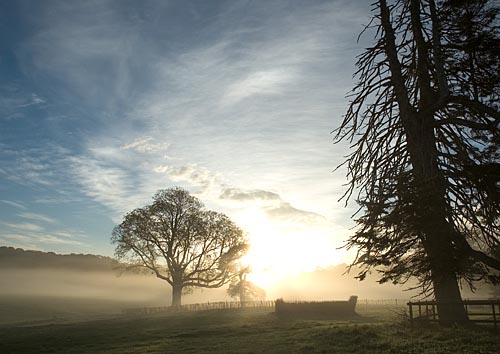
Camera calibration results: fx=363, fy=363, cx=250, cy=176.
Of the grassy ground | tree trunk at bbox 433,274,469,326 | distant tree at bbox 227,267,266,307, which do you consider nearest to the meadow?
the grassy ground

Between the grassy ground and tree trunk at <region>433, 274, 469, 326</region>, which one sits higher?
tree trunk at <region>433, 274, 469, 326</region>

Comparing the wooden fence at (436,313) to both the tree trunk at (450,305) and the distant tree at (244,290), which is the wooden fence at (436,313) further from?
the distant tree at (244,290)

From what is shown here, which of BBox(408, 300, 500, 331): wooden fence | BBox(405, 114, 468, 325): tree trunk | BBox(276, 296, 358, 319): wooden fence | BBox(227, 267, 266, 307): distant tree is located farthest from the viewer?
BBox(227, 267, 266, 307): distant tree

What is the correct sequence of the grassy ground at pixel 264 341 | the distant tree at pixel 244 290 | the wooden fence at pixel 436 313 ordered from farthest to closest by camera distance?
the distant tree at pixel 244 290, the wooden fence at pixel 436 313, the grassy ground at pixel 264 341

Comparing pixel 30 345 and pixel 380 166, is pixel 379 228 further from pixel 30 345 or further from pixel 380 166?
pixel 30 345

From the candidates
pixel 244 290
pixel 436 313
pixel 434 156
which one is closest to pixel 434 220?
pixel 434 156

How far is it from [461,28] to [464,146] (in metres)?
3.99

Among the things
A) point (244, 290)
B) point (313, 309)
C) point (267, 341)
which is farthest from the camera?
point (244, 290)

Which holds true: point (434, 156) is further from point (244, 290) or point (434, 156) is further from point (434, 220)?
point (244, 290)

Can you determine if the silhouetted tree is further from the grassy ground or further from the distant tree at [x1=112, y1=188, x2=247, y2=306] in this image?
the distant tree at [x1=112, y1=188, x2=247, y2=306]

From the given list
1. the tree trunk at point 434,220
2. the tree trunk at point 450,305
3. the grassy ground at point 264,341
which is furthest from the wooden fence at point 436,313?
the tree trunk at point 434,220

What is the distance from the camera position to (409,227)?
10062mm

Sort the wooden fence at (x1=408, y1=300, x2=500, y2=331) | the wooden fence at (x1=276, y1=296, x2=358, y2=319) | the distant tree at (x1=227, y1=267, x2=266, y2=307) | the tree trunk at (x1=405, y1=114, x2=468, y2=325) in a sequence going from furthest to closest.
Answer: the distant tree at (x1=227, y1=267, x2=266, y2=307) < the wooden fence at (x1=276, y1=296, x2=358, y2=319) < the wooden fence at (x1=408, y1=300, x2=500, y2=331) < the tree trunk at (x1=405, y1=114, x2=468, y2=325)

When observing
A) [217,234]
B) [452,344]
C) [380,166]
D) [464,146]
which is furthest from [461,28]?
[217,234]
